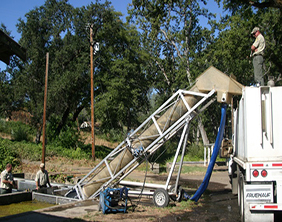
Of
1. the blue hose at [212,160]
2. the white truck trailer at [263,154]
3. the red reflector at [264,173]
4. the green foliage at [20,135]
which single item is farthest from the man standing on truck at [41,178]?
the green foliage at [20,135]

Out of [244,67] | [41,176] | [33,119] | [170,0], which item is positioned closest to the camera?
[41,176]

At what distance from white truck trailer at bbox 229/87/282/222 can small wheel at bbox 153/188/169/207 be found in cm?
334

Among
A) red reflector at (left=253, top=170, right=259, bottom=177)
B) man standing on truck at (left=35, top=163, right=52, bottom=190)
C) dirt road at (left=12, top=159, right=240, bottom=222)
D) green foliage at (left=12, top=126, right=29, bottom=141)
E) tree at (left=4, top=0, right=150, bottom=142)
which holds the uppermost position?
tree at (left=4, top=0, right=150, bottom=142)

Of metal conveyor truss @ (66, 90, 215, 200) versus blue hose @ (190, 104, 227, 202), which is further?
metal conveyor truss @ (66, 90, 215, 200)

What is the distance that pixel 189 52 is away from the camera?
3284cm

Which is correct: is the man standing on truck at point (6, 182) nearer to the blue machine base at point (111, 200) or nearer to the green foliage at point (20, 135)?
the blue machine base at point (111, 200)

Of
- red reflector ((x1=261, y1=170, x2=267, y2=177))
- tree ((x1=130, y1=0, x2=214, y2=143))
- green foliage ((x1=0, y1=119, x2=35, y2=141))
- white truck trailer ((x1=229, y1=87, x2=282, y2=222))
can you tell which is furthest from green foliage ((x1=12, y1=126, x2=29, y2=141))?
red reflector ((x1=261, y1=170, x2=267, y2=177))

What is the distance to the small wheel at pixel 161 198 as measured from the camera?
33.3 ft

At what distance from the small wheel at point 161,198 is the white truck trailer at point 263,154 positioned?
334 cm

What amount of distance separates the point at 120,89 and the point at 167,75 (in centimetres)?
834

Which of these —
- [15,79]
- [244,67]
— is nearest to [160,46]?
[244,67]

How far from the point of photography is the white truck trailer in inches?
272

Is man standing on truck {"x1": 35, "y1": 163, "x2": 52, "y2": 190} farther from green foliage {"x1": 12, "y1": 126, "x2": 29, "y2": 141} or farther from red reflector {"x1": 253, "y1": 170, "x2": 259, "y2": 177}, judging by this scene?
green foliage {"x1": 12, "y1": 126, "x2": 29, "y2": 141}

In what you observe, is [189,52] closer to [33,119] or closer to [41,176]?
[33,119]
